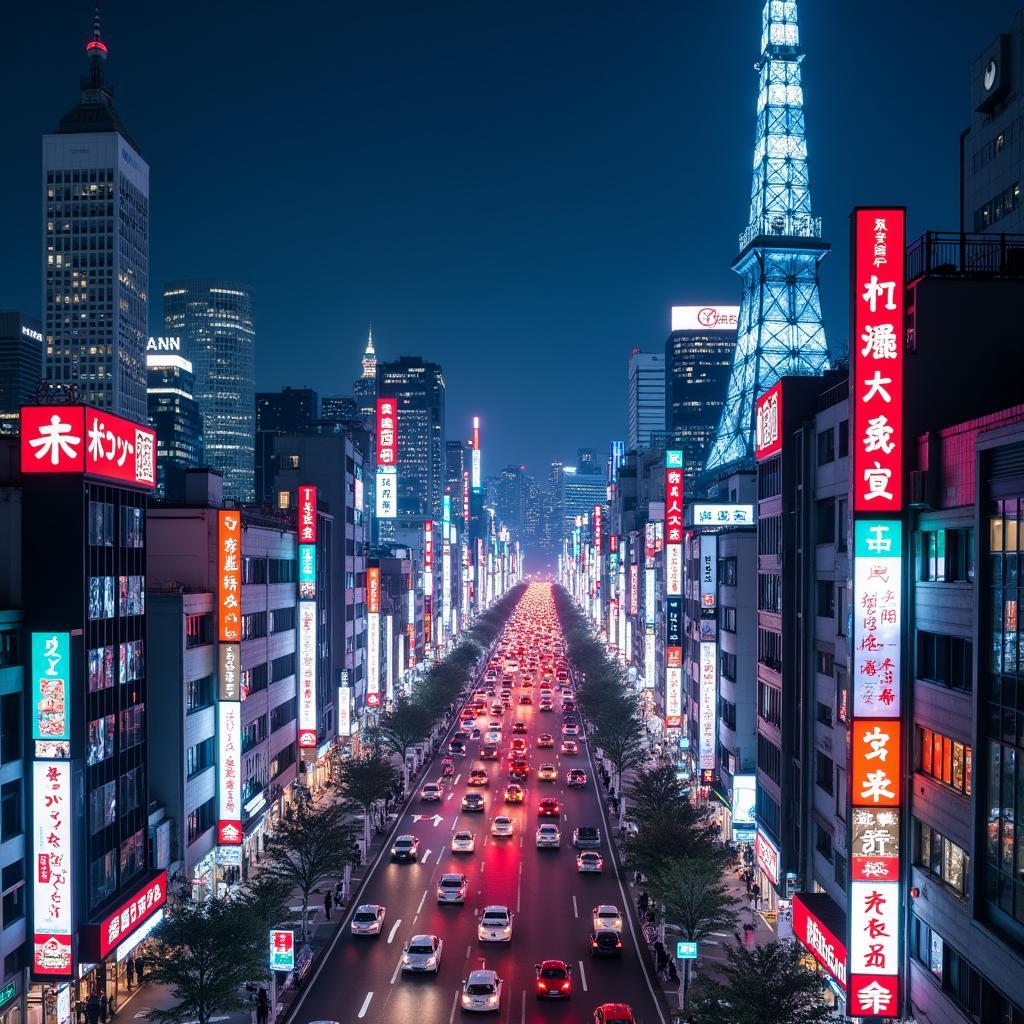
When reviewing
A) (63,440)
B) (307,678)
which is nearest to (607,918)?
(63,440)

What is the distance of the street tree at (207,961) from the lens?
33125 millimetres

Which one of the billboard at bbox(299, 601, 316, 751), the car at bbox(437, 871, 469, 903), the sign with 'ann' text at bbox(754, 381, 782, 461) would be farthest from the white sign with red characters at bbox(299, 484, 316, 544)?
the sign with 'ann' text at bbox(754, 381, 782, 461)

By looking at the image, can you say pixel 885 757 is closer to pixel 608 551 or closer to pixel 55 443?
pixel 55 443

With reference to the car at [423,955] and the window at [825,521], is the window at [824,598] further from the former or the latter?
the car at [423,955]

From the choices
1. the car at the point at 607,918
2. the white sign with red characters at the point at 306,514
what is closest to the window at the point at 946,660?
the car at the point at 607,918

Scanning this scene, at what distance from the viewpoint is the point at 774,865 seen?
146 ft

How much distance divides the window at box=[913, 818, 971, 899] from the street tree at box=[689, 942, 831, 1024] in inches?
178

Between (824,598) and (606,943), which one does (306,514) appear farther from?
(824,598)

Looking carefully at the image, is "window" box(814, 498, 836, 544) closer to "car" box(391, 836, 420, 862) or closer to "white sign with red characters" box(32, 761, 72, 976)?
"white sign with red characters" box(32, 761, 72, 976)

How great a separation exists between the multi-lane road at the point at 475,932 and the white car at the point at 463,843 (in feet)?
1.35

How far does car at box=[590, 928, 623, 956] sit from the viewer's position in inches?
1668

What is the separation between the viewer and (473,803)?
69.1m

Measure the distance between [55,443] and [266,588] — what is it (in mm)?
27155

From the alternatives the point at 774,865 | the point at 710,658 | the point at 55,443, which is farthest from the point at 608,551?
the point at 55,443
